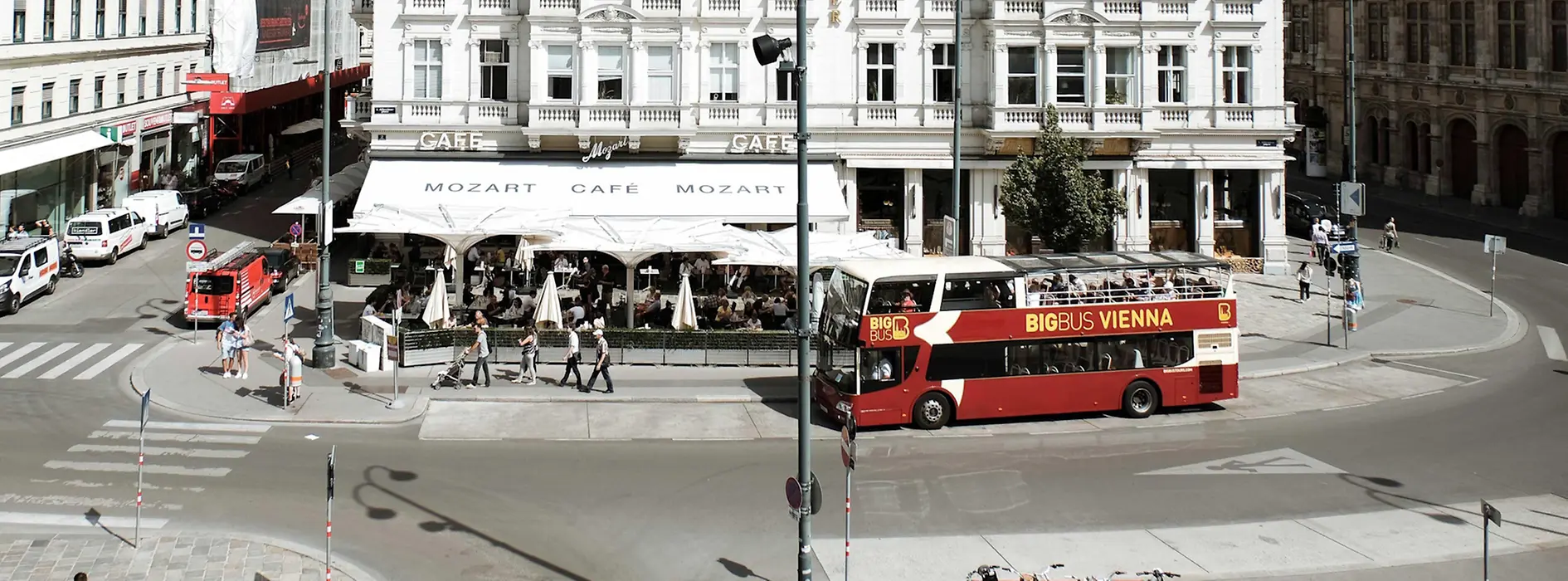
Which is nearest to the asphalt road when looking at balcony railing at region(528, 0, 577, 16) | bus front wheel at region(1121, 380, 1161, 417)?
bus front wheel at region(1121, 380, 1161, 417)

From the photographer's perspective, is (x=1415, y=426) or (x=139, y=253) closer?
(x=1415, y=426)

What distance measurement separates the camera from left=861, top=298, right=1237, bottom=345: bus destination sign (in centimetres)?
2445

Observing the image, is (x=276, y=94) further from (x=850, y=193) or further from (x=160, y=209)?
(x=850, y=193)

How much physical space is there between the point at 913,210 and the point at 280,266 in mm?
19403

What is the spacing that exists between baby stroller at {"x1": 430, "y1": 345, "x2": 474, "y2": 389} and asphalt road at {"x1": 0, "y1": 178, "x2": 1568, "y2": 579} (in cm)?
325

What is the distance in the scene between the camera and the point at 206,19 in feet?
Answer: 203

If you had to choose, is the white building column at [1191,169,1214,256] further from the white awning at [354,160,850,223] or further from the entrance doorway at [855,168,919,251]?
the white awning at [354,160,850,223]

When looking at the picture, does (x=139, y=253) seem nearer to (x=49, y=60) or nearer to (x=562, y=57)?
(x=49, y=60)

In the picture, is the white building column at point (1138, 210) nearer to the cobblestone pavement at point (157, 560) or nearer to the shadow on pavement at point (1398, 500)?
the shadow on pavement at point (1398, 500)

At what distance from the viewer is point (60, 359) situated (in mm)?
30156

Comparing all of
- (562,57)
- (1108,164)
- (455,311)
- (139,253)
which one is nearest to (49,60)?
(139,253)

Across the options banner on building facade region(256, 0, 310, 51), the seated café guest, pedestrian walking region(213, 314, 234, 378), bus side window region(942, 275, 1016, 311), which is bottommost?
pedestrian walking region(213, 314, 234, 378)

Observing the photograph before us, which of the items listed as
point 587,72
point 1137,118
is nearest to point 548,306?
point 587,72

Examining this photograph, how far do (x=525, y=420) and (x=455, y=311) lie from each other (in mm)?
8589
